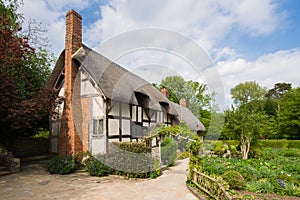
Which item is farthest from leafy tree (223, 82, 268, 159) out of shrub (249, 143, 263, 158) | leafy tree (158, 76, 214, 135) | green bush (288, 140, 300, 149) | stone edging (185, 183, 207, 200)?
leafy tree (158, 76, 214, 135)

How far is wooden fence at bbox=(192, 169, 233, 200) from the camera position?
4.32 m

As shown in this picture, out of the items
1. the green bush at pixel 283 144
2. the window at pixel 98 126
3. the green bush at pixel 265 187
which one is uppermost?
the window at pixel 98 126

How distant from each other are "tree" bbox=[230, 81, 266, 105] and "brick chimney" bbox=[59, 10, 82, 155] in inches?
Answer: 1631

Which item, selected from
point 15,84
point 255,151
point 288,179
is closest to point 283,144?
point 255,151

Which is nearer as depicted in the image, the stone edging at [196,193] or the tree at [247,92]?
the stone edging at [196,193]

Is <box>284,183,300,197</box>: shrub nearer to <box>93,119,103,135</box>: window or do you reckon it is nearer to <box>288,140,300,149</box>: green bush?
<box>93,119,103,135</box>: window

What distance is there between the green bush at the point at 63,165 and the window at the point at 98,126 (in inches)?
56.2

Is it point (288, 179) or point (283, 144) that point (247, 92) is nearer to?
point (283, 144)

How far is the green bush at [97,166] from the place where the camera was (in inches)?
302

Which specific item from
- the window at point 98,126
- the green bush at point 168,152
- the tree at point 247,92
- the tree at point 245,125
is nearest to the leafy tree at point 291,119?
the tree at point 247,92

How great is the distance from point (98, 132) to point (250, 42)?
348 inches

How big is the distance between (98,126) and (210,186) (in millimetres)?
5388

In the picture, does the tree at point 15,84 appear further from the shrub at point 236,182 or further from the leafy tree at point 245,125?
the leafy tree at point 245,125

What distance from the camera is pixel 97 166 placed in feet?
25.4
